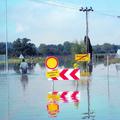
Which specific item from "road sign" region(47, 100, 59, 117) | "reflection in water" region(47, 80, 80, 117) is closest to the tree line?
"reflection in water" region(47, 80, 80, 117)

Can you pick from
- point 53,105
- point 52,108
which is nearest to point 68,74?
point 53,105

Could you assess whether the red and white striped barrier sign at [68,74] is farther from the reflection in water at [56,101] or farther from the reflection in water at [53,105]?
the reflection in water at [53,105]

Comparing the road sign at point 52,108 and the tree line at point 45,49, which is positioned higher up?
the tree line at point 45,49

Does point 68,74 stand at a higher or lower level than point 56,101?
higher

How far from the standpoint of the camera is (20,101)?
18.2m

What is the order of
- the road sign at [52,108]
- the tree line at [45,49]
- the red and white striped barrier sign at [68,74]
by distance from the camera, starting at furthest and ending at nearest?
the tree line at [45,49], the red and white striped barrier sign at [68,74], the road sign at [52,108]

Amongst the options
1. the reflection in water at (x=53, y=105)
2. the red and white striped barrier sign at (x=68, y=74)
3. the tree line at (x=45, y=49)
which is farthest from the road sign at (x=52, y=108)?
the tree line at (x=45, y=49)

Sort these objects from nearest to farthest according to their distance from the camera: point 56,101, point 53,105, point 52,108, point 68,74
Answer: point 52,108
point 53,105
point 56,101
point 68,74

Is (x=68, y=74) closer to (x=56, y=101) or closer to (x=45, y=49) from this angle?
(x=56, y=101)

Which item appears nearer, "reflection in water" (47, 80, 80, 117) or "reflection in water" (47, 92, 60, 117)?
"reflection in water" (47, 92, 60, 117)

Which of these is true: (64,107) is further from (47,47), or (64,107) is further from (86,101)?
(47,47)

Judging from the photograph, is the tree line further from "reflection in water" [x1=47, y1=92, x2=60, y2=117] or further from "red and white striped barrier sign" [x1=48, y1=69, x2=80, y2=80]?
"reflection in water" [x1=47, y1=92, x2=60, y2=117]

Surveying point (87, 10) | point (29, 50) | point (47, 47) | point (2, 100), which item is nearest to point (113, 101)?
point (2, 100)

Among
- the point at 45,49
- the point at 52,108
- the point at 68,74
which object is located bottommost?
the point at 52,108
